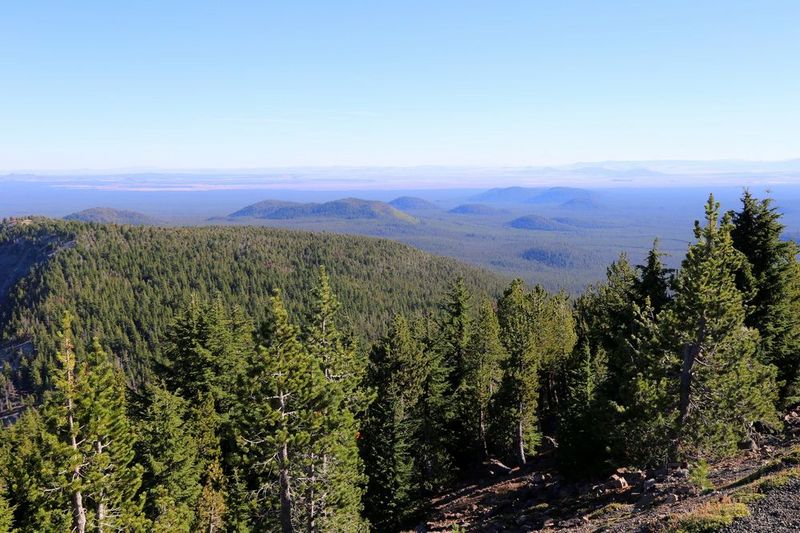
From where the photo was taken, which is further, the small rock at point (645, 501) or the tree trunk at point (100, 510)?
the small rock at point (645, 501)

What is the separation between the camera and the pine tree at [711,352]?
60.3 feet

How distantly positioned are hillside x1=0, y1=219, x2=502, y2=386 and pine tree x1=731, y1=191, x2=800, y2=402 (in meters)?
94.6

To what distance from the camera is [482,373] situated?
33875 millimetres

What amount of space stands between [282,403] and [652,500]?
14504mm

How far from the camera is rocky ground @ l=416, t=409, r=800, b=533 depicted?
42.9ft

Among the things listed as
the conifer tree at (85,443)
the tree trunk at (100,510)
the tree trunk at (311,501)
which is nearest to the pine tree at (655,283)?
the tree trunk at (311,501)

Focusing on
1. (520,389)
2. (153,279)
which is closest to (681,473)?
(520,389)

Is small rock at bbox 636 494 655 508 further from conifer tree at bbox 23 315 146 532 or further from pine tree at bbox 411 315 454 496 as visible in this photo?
conifer tree at bbox 23 315 146 532

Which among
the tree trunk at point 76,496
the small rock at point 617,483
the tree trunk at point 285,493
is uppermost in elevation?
the tree trunk at point 76,496

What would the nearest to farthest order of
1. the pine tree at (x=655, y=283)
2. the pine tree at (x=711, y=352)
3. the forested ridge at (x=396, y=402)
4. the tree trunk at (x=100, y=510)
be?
the tree trunk at (x=100, y=510) < the forested ridge at (x=396, y=402) < the pine tree at (x=711, y=352) < the pine tree at (x=655, y=283)

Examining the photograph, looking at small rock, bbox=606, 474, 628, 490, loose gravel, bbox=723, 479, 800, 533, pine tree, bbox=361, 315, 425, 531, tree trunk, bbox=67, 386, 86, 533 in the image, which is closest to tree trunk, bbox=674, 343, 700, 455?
small rock, bbox=606, 474, 628, 490

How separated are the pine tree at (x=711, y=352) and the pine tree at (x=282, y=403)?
14.8m

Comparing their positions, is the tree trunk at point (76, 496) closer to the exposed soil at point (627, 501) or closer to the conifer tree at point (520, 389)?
the exposed soil at point (627, 501)

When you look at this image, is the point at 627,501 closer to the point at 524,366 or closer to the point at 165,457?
the point at 524,366
